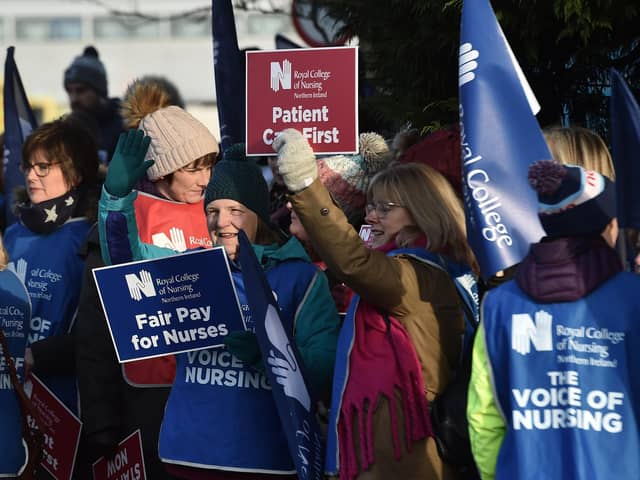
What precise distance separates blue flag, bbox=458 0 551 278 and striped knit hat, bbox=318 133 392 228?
139 centimetres

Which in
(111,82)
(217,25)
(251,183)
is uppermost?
(111,82)

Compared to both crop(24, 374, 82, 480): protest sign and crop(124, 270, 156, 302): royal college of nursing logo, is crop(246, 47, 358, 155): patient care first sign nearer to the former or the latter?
crop(124, 270, 156, 302): royal college of nursing logo

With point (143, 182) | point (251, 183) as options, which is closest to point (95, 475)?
point (143, 182)

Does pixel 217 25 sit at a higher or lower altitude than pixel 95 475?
higher

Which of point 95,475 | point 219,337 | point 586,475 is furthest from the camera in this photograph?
point 95,475

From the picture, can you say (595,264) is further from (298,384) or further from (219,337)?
(219,337)

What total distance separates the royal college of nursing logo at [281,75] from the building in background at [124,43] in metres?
26.9

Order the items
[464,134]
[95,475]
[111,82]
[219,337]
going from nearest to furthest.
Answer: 1. [464,134]
2. [219,337]
3. [95,475]
4. [111,82]

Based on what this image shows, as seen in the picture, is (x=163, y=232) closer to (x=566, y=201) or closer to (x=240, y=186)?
(x=240, y=186)

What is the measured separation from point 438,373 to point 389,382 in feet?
0.60

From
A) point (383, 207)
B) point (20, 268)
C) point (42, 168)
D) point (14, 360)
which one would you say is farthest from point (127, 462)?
point (383, 207)

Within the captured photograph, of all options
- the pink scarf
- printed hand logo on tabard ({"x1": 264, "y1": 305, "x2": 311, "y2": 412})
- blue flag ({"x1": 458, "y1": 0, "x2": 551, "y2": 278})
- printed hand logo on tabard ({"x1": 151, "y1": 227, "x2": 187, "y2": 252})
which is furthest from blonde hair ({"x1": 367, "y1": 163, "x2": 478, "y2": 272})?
printed hand logo on tabard ({"x1": 151, "y1": 227, "x2": 187, "y2": 252})

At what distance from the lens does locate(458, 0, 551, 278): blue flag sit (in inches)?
175

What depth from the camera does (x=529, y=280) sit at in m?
4.02
